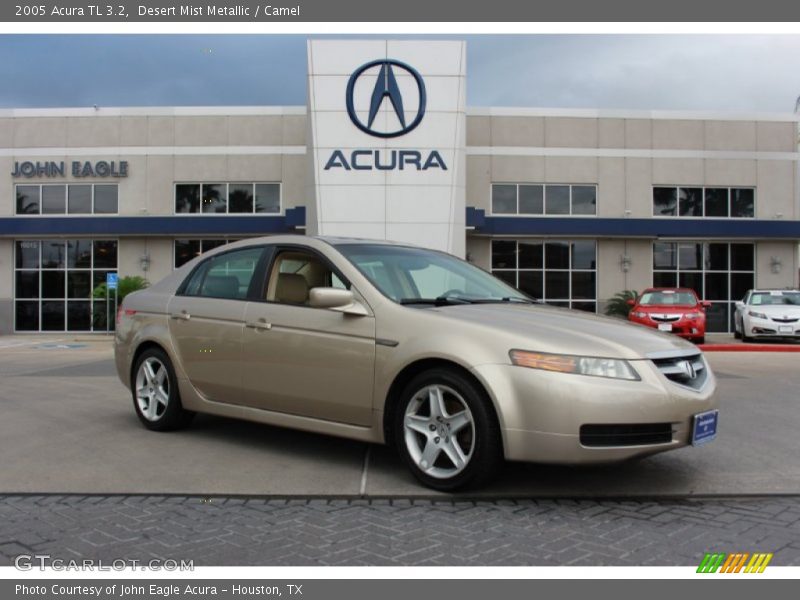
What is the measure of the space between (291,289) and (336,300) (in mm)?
747

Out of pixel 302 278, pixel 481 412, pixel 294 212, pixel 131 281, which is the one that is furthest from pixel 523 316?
pixel 131 281

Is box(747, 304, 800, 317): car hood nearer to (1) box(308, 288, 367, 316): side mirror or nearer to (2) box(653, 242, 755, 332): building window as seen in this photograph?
(2) box(653, 242, 755, 332): building window

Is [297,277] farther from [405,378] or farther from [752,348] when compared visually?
[752,348]

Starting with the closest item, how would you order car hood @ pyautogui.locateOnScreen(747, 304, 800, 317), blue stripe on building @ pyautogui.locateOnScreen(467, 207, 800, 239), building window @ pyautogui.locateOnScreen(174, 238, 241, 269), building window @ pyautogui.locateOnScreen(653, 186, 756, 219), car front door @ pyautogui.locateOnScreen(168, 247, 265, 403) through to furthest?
car front door @ pyautogui.locateOnScreen(168, 247, 265, 403), car hood @ pyautogui.locateOnScreen(747, 304, 800, 317), blue stripe on building @ pyautogui.locateOnScreen(467, 207, 800, 239), building window @ pyautogui.locateOnScreen(174, 238, 241, 269), building window @ pyautogui.locateOnScreen(653, 186, 756, 219)

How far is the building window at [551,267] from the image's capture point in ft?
83.5

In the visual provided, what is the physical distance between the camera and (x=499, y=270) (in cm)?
2544

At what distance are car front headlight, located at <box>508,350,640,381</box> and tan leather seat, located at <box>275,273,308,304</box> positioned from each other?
1866mm

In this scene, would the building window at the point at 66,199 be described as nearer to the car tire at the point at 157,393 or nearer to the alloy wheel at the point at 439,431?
the car tire at the point at 157,393

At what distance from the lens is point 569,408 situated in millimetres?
4012

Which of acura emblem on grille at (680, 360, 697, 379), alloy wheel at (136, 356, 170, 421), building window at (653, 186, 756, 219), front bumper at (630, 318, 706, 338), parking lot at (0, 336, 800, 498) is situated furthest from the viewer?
building window at (653, 186, 756, 219)

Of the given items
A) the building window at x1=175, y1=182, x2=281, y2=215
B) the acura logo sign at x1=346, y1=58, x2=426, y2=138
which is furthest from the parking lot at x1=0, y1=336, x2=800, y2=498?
the building window at x1=175, y1=182, x2=281, y2=215

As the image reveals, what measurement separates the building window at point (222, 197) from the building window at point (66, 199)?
2.35 m

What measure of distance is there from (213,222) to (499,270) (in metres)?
9.88

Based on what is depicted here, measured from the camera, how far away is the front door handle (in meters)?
5.28
